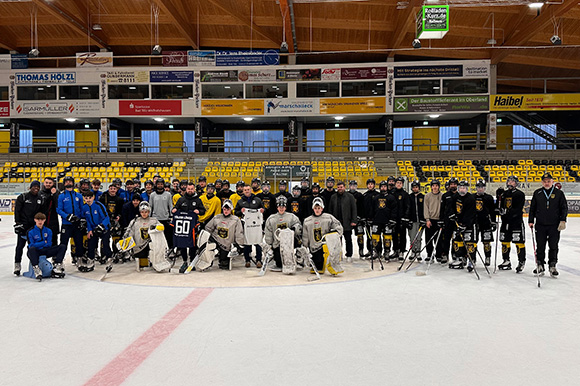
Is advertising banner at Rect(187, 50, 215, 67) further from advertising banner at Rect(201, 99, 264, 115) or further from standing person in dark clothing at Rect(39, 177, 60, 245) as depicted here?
standing person in dark clothing at Rect(39, 177, 60, 245)

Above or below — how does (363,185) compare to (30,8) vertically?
below

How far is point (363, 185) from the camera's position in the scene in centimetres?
1841

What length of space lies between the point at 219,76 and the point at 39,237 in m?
19.5

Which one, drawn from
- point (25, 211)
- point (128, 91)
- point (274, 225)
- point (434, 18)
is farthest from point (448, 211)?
point (128, 91)

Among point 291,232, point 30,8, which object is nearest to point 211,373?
point 291,232

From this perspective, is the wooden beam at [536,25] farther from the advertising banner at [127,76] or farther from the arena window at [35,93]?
the arena window at [35,93]

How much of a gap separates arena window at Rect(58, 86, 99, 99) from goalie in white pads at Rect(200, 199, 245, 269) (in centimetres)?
2146

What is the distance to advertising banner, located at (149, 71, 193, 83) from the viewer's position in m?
24.2

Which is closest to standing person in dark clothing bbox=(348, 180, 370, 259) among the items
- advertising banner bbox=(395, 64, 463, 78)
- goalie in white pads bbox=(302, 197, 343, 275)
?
goalie in white pads bbox=(302, 197, 343, 275)

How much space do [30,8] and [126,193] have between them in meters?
18.5

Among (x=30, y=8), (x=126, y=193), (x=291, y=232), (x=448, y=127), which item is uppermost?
(x=30, y=8)

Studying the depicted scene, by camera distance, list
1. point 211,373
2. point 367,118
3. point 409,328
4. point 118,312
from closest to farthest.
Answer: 1. point 211,373
2. point 409,328
3. point 118,312
4. point 367,118

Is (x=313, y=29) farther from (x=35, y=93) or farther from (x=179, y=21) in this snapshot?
(x=35, y=93)

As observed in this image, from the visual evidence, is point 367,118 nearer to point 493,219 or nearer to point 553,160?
point 553,160
